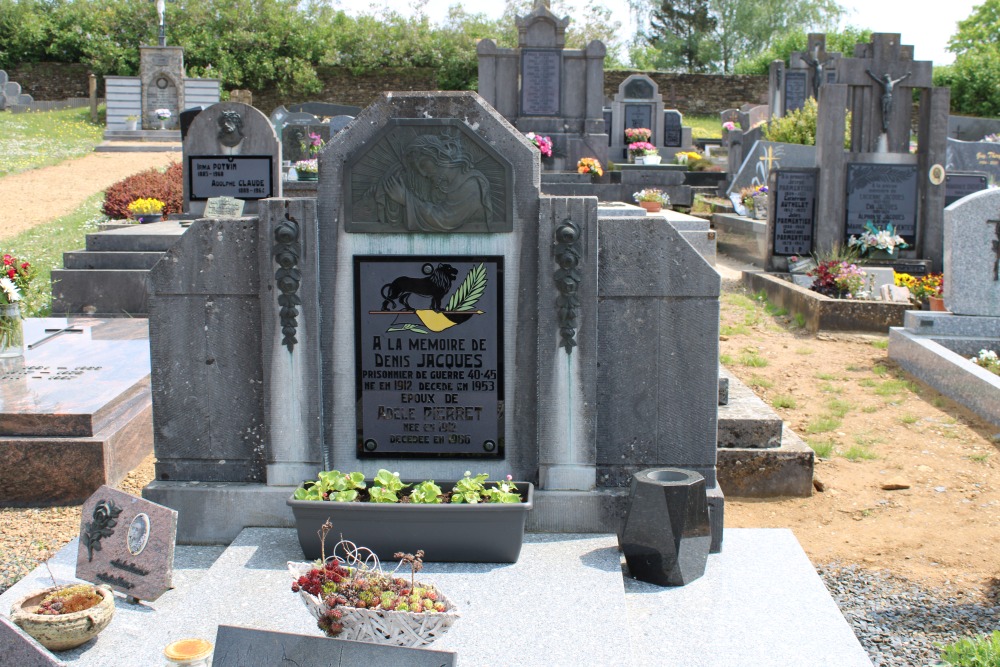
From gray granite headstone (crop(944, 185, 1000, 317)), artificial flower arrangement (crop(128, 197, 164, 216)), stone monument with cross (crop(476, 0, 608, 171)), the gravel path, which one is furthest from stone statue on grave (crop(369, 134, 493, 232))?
stone monument with cross (crop(476, 0, 608, 171))

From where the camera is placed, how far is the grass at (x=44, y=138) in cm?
2264

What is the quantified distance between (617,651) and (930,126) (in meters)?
11.1

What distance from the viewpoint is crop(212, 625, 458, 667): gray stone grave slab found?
9.22 ft

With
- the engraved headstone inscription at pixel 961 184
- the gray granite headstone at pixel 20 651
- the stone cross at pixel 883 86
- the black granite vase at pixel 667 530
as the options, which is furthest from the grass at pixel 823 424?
the engraved headstone inscription at pixel 961 184

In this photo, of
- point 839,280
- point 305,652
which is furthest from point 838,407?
point 305,652

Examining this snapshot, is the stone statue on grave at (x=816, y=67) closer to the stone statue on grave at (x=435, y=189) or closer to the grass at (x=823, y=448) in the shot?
the grass at (x=823, y=448)

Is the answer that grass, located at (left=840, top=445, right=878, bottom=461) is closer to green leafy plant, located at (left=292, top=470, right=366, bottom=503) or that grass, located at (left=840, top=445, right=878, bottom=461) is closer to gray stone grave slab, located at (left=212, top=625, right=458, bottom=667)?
green leafy plant, located at (left=292, top=470, right=366, bottom=503)

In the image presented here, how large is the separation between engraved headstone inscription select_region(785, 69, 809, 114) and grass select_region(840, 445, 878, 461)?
23.7 meters

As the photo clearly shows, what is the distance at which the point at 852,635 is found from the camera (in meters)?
3.60

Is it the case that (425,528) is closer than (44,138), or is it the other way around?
(425,528)

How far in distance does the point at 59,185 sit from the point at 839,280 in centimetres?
1571

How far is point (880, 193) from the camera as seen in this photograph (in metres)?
12.6

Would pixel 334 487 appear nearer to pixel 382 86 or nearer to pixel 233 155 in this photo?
pixel 233 155

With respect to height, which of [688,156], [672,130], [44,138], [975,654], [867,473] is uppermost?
[672,130]
